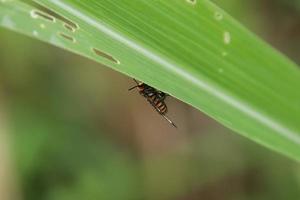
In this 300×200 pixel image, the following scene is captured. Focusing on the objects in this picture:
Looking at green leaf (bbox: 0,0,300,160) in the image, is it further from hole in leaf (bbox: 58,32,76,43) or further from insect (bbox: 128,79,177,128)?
insect (bbox: 128,79,177,128)

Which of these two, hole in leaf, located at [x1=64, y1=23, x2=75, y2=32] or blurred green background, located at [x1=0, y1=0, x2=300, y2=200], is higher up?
hole in leaf, located at [x1=64, y1=23, x2=75, y2=32]

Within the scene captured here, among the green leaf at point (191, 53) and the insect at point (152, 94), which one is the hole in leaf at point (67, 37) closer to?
the green leaf at point (191, 53)

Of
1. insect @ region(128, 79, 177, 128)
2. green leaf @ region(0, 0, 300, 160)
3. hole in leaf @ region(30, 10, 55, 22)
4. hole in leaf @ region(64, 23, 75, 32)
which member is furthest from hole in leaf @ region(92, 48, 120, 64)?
insect @ region(128, 79, 177, 128)

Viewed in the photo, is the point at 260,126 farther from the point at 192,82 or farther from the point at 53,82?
the point at 53,82

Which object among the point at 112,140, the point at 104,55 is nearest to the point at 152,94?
the point at 104,55

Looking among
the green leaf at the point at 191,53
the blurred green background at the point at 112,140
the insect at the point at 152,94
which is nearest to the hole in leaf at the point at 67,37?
the green leaf at the point at 191,53

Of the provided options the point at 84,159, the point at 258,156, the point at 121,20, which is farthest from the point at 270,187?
the point at 121,20
